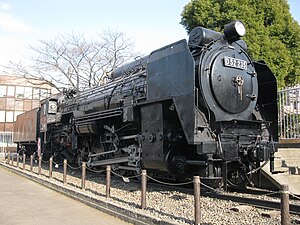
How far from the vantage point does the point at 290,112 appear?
1038cm

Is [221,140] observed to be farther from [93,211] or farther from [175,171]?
[93,211]

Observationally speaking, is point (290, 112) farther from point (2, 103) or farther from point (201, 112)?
point (2, 103)

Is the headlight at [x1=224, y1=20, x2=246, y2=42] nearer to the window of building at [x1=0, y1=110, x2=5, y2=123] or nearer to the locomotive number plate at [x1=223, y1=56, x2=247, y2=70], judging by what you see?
the locomotive number plate at [x1=223, y1=56, x2=247, y2=70]

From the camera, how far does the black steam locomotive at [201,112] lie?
252 inches

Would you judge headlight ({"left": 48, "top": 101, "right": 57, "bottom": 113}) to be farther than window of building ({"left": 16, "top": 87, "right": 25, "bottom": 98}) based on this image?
No

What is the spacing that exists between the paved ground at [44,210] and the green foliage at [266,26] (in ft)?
35.9

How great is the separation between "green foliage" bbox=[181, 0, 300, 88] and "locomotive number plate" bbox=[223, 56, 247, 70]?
7.81 metres

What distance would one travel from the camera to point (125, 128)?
892 cm

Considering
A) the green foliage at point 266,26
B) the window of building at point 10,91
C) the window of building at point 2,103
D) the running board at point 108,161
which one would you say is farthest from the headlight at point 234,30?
the window of building at point 10,91

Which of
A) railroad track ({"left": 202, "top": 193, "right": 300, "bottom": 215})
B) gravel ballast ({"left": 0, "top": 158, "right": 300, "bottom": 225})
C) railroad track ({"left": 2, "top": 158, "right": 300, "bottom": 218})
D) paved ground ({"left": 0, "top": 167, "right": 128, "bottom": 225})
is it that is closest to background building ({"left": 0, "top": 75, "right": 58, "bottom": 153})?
paved ground ({"left": 0, "top": 167, "right": 128, "bottom": 225})

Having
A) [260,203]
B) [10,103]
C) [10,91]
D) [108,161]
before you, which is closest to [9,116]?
[10,103]

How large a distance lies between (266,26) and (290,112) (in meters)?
7.37

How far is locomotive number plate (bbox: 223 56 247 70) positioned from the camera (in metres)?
6.99

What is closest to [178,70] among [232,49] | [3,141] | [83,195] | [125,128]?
[232,49]
